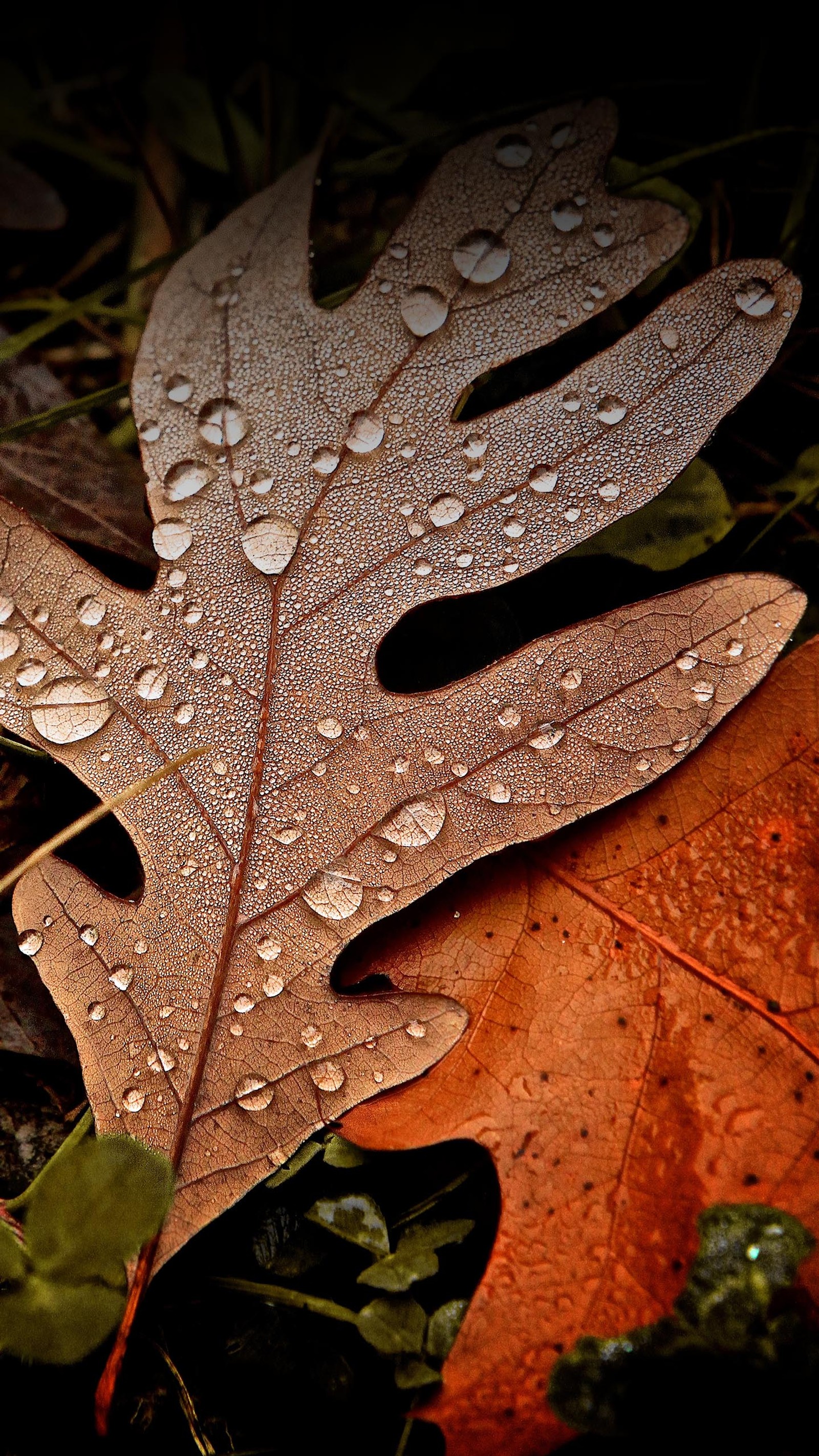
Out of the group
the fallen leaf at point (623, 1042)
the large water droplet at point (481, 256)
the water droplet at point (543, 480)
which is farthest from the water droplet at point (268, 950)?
the large water droplet at point (481, 256)

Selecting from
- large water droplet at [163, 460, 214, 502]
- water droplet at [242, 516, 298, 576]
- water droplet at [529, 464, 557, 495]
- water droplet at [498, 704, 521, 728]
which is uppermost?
large water droplet at [163, 460, 214, 502]

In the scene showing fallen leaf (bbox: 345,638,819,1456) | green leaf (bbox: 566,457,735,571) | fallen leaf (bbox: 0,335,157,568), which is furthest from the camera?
fallen leaf (bbox: 0,335,157,568)

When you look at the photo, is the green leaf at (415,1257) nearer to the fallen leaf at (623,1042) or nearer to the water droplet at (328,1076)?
the fallen leaf at (623,1042)

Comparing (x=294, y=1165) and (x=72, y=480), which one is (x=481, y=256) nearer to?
(x=72, y=480)

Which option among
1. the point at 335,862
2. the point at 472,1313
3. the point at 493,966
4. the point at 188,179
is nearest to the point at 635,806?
the point at 493,966

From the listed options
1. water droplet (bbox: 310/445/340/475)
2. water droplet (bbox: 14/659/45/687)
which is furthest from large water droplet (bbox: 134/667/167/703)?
water droplet (bbox: 310/445/340/475)

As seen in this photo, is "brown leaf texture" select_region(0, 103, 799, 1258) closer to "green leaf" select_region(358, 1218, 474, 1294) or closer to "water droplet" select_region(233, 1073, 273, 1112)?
"water droplet" select_region(233, 1073, 273, 1112)
